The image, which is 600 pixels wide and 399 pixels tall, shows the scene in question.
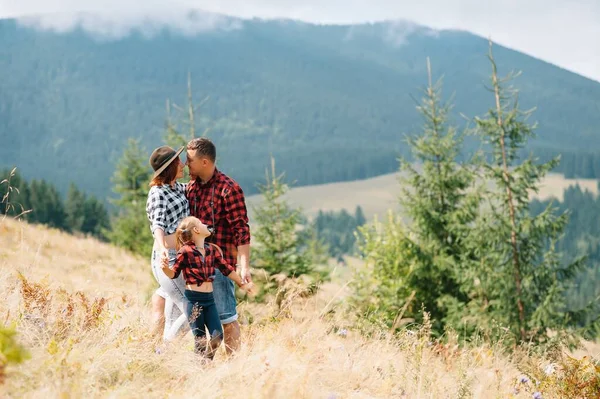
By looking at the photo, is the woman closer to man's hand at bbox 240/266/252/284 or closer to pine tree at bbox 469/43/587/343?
man's hand at bbox 240/266/252/284

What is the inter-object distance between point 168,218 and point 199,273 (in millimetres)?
561

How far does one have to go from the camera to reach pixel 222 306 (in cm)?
518

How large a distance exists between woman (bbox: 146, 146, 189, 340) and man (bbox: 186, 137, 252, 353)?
135 mm

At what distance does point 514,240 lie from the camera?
16844mm

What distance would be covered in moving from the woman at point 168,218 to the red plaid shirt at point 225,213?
0.58 ft

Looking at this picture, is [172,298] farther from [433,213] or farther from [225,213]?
[433,213]

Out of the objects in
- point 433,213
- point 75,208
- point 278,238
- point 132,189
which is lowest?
point 75,208

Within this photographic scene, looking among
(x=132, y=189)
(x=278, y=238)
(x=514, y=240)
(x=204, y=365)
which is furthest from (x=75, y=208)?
(x=204, y=365)

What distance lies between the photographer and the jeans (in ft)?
16.7

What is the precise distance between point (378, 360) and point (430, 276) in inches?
531

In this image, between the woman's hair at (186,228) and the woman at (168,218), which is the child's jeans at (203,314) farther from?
the woman's hair at (186,228)

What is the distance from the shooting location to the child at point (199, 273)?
16.0 feet

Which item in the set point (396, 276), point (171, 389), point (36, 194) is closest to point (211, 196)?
point (171, 389)

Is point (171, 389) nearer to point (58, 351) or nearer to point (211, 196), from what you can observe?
point (58, 351)
